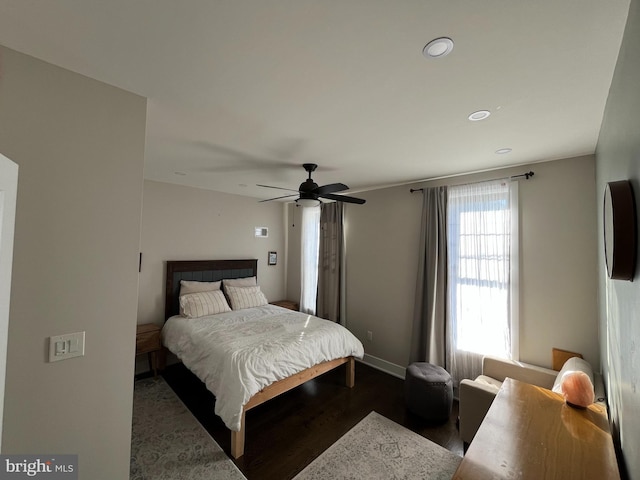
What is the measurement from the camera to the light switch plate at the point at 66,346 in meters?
1.15

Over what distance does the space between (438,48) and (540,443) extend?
186cm

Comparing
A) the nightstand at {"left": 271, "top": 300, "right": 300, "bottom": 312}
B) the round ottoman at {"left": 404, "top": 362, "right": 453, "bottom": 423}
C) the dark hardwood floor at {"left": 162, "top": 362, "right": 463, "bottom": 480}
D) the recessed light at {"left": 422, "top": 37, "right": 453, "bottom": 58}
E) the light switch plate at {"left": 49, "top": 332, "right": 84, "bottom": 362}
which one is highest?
the recessed light at {"left": 422, "top": 37, "right": 453, "bottom": 58}

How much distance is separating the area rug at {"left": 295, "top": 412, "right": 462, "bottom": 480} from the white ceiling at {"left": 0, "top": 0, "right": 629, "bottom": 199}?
8.20ft

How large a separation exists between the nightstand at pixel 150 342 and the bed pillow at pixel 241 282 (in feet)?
3.52

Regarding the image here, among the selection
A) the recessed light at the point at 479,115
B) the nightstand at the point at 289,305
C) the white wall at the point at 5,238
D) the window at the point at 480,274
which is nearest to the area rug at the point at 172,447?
the white wall at the point at 5,238

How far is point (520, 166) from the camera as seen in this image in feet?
8.31

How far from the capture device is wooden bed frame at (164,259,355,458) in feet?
6.98

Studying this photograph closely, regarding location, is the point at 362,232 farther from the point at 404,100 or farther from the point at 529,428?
the point at 529,428

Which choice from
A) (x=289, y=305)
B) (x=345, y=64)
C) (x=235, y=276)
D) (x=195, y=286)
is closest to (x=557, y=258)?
(x=345, y=64)

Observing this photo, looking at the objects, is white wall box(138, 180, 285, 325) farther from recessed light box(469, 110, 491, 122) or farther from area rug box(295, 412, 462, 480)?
recessed light box(469, 110, 491, 122)

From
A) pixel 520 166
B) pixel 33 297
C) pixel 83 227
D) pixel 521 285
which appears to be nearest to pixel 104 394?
pixel 33 297

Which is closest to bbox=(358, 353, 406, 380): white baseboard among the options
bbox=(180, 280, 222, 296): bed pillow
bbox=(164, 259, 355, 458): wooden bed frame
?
bbox=(164, 259, 355, 458): wooden bed frame

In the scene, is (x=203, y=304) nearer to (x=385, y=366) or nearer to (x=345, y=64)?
(x=385, y=366)

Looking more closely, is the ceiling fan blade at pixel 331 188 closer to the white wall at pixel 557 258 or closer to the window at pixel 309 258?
the white wall at pixel 557 258
